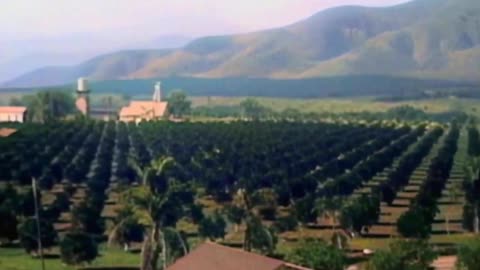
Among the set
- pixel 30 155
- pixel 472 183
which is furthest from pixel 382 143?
pixel 472 183

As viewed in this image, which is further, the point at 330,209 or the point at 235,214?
the point at 330,209

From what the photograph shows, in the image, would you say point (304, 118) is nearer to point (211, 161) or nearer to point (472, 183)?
point (211, 161)

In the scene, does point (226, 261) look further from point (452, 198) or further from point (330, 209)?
point (452, 198)

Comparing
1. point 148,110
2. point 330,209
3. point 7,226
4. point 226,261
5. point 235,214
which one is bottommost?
point 330,209

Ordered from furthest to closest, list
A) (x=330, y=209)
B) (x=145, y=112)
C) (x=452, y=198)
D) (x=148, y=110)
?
(x=148, y=110) → (x=145, y=112) → (x=452, y=198) → (x=330, y=209)

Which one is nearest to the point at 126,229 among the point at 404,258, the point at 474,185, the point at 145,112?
the point at 404,258

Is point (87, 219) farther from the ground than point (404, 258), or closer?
closer
